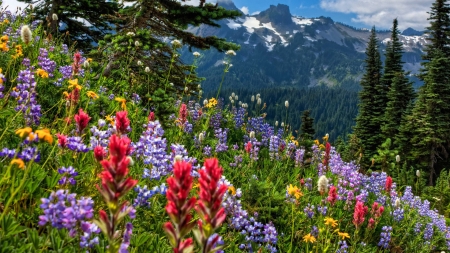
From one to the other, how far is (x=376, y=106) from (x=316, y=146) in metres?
49.3

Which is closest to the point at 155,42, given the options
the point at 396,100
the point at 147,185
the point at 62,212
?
the point at 147,185

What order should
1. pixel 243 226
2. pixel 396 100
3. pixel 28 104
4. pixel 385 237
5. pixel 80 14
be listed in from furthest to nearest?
pixel 396 100 < pixel 80 14 < pixel 385 237 < pixel 243 226 < pixel 28 104

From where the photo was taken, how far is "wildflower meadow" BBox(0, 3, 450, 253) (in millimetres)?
1263

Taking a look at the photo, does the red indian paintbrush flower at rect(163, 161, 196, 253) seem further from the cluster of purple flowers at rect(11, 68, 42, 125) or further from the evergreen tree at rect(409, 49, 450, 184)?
the evergreen tree at rect(409, 49, 450, 184)

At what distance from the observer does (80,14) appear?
12109mm

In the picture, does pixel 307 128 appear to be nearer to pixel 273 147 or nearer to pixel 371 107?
pixel 273 147

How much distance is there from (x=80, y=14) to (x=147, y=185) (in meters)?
10.6

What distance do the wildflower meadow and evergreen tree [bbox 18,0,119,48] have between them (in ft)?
10.2

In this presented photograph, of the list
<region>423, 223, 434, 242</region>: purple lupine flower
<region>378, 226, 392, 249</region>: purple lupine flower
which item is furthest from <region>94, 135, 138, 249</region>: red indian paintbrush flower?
<region>423, 223, 434, 242</region>: purple lupine flower

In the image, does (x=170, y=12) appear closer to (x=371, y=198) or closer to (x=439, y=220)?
(x=371, y=198)

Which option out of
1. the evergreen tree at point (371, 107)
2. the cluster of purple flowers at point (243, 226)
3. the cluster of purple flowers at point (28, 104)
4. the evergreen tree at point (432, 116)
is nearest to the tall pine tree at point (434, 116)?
the evergreen tree at point (432, 116)

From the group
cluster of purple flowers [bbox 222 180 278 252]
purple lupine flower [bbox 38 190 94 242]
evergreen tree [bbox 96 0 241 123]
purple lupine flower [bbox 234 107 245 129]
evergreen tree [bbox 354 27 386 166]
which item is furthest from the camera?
evergreen tree [bbox 354 27 386 166]

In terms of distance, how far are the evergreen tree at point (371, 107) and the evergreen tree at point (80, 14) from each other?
1654 inches

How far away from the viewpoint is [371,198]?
7102 millimetres
